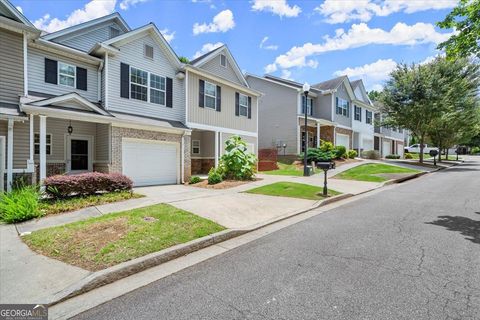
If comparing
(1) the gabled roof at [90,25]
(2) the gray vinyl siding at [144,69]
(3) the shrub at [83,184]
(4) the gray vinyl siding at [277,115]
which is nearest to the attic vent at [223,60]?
(2) the gray vinyl siding at [144,69]

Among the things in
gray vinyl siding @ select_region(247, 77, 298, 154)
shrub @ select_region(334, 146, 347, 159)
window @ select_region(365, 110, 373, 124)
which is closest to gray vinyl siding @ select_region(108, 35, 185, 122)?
gray vinyl siding @ select_region(247, 77, 298, 154)

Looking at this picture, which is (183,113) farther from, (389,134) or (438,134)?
(389,134)

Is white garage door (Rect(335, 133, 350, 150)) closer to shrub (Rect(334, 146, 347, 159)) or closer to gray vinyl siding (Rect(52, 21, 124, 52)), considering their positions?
shrub (Rect(334, 146, 347, 159))

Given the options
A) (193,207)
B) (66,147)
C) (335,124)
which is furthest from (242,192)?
(335,124)

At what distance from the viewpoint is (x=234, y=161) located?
15.1 metres

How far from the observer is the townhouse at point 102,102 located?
10.3 meters

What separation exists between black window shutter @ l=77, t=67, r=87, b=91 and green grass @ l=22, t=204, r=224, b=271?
8655 millimetres

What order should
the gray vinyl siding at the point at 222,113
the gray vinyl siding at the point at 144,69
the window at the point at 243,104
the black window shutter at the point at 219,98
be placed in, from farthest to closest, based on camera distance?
the window at the point at 243,104, the black window shutter at the point at 219,98, the gray vinyl siding at the point at 222,113, the gray vinyl siding at the point at 144,69

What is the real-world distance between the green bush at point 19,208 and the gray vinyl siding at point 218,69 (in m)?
12.8

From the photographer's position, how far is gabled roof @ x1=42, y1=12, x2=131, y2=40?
1379cm

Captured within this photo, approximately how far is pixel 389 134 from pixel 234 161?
1334 inches

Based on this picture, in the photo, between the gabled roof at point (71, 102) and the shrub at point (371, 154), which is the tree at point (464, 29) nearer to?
the gabled roof at point (71, 102)

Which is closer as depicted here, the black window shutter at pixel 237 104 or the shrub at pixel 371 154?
the black window shutter at pixel 237 104

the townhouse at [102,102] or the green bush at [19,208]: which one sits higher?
the townhouse at [102,102]
